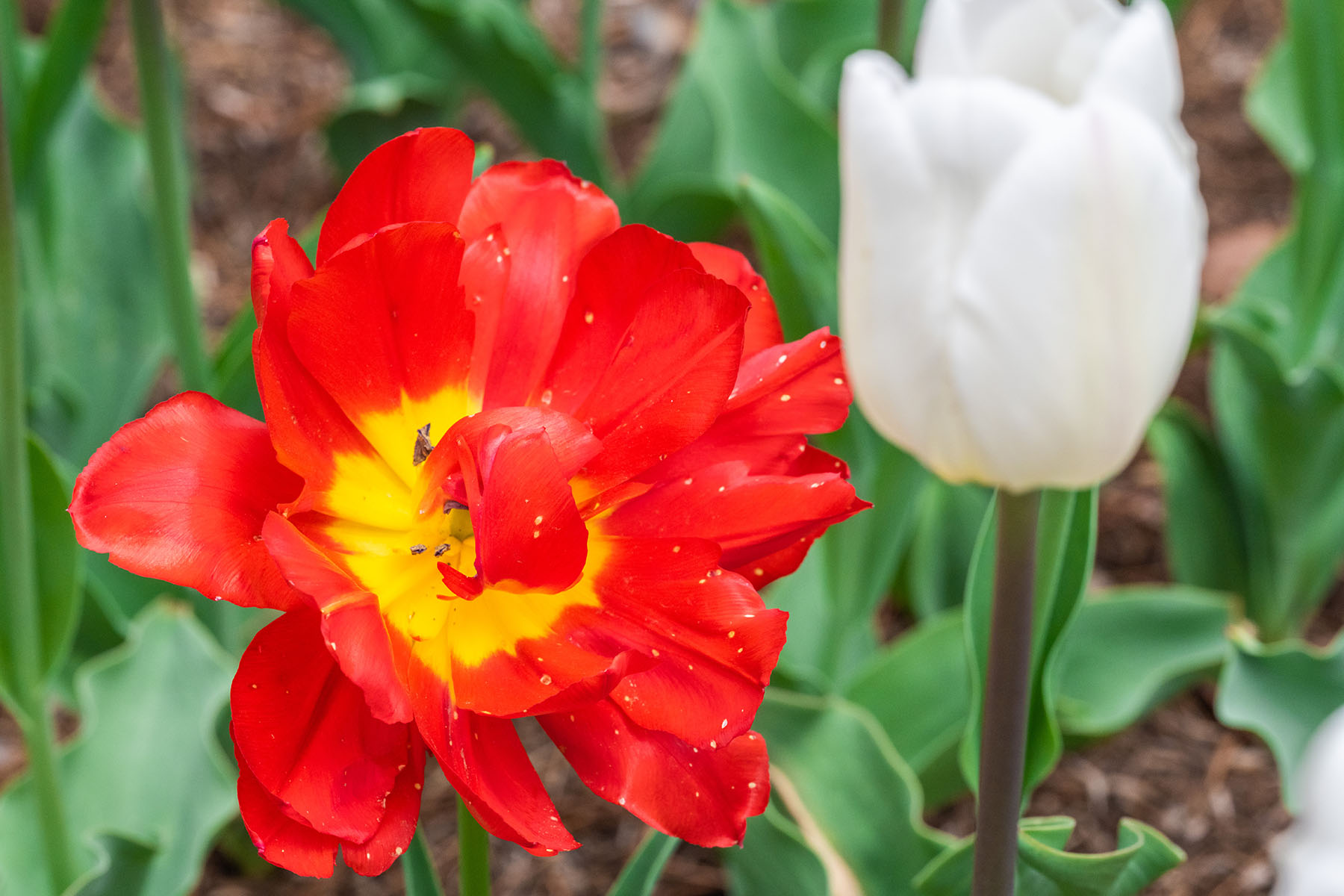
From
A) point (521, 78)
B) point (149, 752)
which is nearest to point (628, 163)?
point (521, 78)

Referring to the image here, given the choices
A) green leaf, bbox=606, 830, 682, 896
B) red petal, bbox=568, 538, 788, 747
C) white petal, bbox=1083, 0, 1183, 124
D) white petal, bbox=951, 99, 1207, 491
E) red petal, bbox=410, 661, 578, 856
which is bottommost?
green leaf, bbox=606, 830, 682, 896

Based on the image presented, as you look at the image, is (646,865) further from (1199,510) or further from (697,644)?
(1199,510)

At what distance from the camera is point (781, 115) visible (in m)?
1.32

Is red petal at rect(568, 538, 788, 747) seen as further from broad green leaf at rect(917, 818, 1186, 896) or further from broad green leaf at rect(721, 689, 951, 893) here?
broad green leaf at rect(721, 689, 951, 893)

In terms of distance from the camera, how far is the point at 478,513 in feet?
1.48

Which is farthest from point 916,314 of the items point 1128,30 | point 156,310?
point 156,310

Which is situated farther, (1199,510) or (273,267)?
(1199,510)

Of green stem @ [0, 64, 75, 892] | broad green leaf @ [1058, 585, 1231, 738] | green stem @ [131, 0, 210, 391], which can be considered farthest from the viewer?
broad green leaf @ [1058, 585, 1231, 738]

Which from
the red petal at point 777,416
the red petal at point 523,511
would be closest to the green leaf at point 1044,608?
the red petal at point 777,416

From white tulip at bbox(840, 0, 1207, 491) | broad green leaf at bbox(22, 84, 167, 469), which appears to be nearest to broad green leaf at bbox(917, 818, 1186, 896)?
white tulip at bbox(840, 0, 1207, 491)

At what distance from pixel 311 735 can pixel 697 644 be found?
0.14 m

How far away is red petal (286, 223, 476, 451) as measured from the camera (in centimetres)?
49

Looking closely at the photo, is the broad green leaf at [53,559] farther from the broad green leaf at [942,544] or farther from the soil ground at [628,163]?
the broad green leaf at [942,544]

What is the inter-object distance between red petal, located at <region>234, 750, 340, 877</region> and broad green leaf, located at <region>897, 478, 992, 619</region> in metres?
0.98
